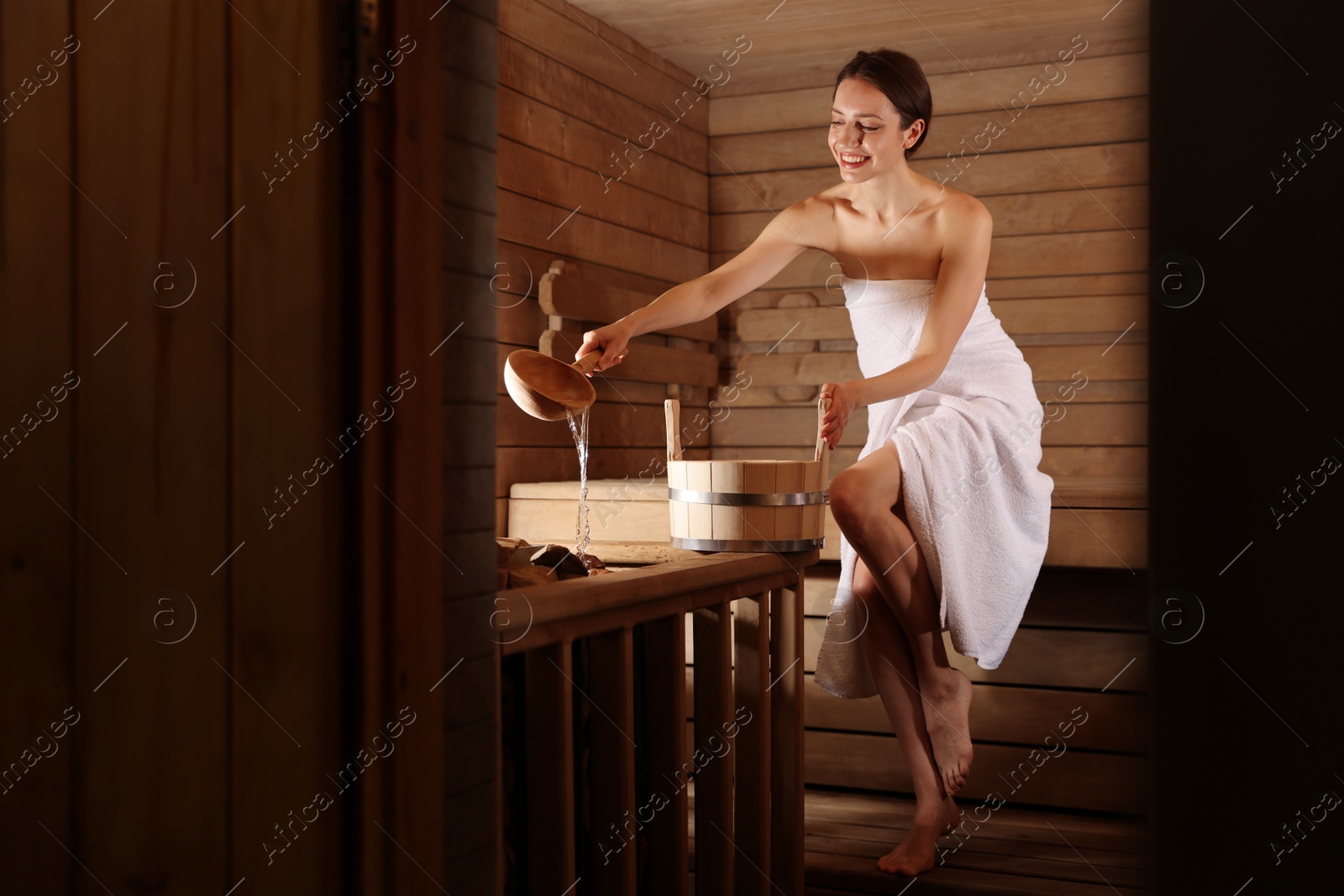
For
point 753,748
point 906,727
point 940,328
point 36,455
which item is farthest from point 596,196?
point 36,455

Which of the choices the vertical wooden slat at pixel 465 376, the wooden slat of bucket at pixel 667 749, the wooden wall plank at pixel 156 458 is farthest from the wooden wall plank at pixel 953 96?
the wooden wall plank at pixel 156 458

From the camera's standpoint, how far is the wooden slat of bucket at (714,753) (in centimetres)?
194

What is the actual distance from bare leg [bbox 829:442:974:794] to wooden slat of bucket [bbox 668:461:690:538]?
361mm

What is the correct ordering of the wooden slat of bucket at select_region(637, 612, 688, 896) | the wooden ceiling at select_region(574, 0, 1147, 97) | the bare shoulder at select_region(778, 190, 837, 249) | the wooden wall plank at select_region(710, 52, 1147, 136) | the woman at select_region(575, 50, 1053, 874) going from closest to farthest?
1. the wooden slat of bucket at select_region(637, 612, 688, 896)
2. the woman at select_region(575, 50, 1053, 874)
3. the bare shoulder at select_region(778, 190, 837, 249)
4. the wooden ceiling at select_region(574, 0, 1147, 97)
5. the wooden wall plank at select_region(710, 52, 1147, 136)

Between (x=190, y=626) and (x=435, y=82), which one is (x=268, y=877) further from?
(x=435, y=82)

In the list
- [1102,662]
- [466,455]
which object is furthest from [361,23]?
[1102,662]

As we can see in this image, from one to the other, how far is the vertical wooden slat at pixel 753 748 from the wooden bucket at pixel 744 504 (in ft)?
0.42

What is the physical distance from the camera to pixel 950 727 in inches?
95.0

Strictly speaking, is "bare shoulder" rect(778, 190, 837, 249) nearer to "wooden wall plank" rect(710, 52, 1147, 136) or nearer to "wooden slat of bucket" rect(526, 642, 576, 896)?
"wooden wall plank" rect(710, 52, 1147, 136)

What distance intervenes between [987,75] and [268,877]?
3643 mm

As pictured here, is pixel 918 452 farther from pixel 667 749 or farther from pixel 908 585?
pixel 667 749

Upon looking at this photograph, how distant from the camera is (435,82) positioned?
1.14 metres

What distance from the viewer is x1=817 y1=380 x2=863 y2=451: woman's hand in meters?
2.17

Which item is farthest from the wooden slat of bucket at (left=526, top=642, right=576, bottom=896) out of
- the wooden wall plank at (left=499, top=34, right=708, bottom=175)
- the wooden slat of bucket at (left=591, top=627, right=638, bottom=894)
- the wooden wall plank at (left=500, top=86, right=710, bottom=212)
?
the wooden wall plank at (left=499, top=34, right=708, bottom=175)
